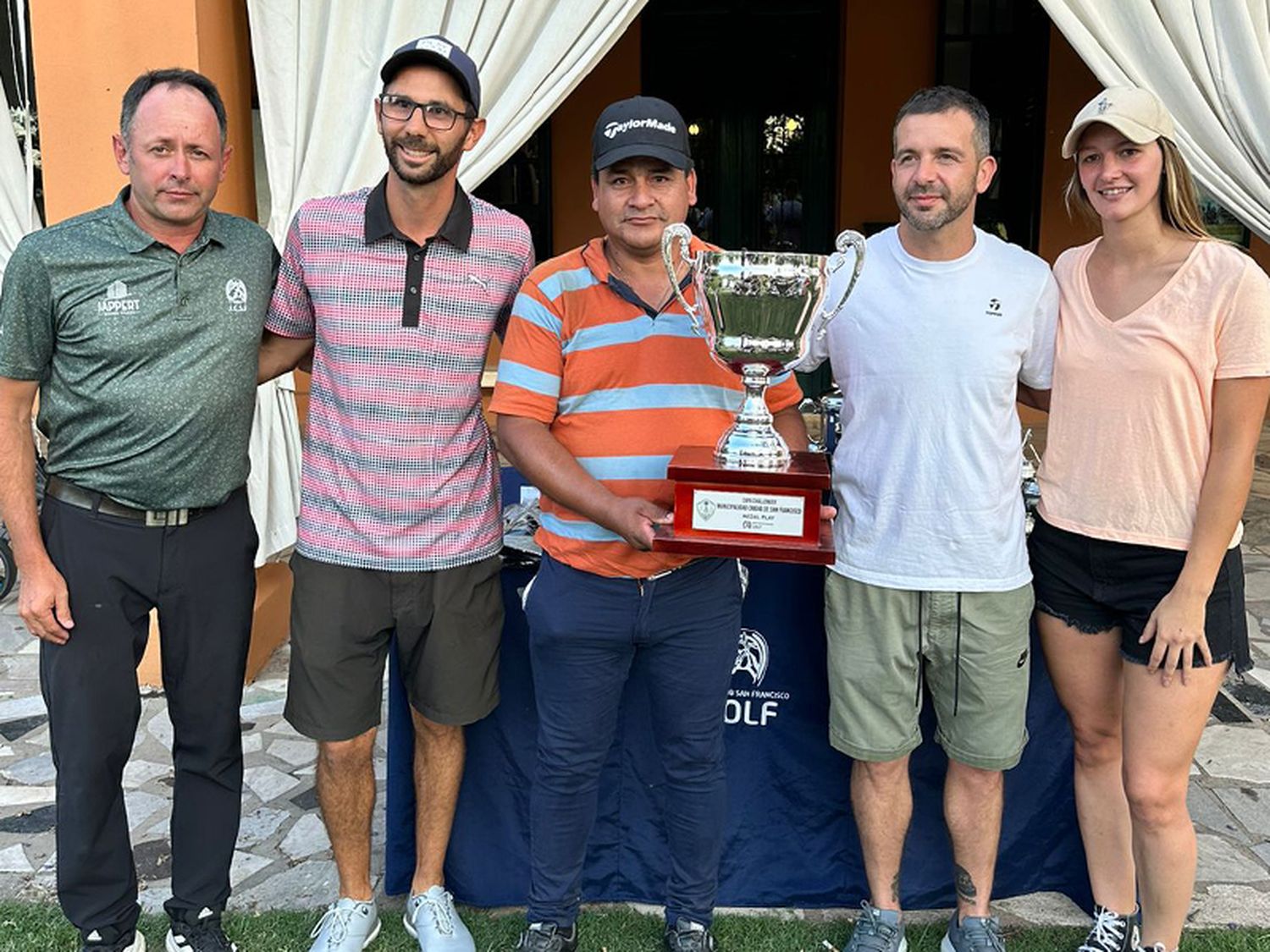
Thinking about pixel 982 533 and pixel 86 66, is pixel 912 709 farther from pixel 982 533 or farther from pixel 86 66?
pixel 86 66

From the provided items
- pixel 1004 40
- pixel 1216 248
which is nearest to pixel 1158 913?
pixel 1216 248

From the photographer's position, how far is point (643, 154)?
2055 mm

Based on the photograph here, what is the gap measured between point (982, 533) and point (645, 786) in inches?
42.7

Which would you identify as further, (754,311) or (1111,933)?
(1111,933)

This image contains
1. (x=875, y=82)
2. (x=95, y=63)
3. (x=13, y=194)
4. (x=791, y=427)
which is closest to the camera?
(x=791, y=427)

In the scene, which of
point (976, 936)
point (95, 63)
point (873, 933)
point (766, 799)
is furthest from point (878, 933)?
point (95, 63)

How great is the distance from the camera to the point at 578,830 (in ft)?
7.78

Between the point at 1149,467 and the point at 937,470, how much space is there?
40 cm

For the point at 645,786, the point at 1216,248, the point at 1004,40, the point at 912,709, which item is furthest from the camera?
the point at 1004,40

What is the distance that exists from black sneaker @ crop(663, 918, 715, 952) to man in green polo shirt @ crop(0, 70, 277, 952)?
3.75 ft

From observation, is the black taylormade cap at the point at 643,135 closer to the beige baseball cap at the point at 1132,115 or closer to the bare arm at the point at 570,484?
the bare arm at the point at 570,484

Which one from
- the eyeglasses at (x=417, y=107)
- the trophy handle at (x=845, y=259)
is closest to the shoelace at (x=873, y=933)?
the trophy handle at (x=845, y=259)

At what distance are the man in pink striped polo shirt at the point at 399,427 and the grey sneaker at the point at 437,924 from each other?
0.55ft

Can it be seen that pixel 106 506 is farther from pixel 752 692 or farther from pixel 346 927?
pixel 752 692
